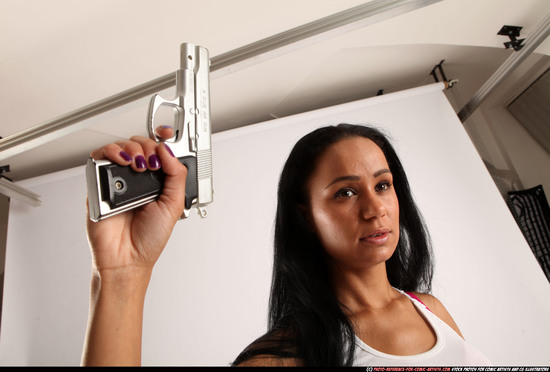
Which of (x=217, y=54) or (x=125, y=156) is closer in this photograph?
(x=125, y=156)

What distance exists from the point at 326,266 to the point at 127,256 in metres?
0.58

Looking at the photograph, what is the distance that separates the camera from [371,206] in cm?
97

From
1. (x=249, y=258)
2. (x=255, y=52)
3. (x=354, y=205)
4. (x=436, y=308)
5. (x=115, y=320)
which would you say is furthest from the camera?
(x=249, y=258)

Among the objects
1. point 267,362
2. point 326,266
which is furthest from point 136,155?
point 326,266

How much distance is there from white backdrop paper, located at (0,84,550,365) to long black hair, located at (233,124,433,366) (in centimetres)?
97

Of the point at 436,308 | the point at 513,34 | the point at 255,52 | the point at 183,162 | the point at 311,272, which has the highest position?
the point at 513,34

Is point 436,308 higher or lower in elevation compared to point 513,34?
lower

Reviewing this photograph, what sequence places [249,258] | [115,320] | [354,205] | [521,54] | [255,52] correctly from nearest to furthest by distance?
[115,320], [354,205], [255,52], [249,258], [521,54]

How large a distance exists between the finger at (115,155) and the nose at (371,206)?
569 mm

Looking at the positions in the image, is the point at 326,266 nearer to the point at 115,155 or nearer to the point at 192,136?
the point at 192,136

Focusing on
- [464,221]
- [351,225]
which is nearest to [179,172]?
[351,225]

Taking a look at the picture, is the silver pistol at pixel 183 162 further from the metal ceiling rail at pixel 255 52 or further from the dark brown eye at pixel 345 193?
the metal ceiling rail at pixel 255 52

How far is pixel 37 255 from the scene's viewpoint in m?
2.72

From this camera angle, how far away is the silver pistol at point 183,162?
0.68m
